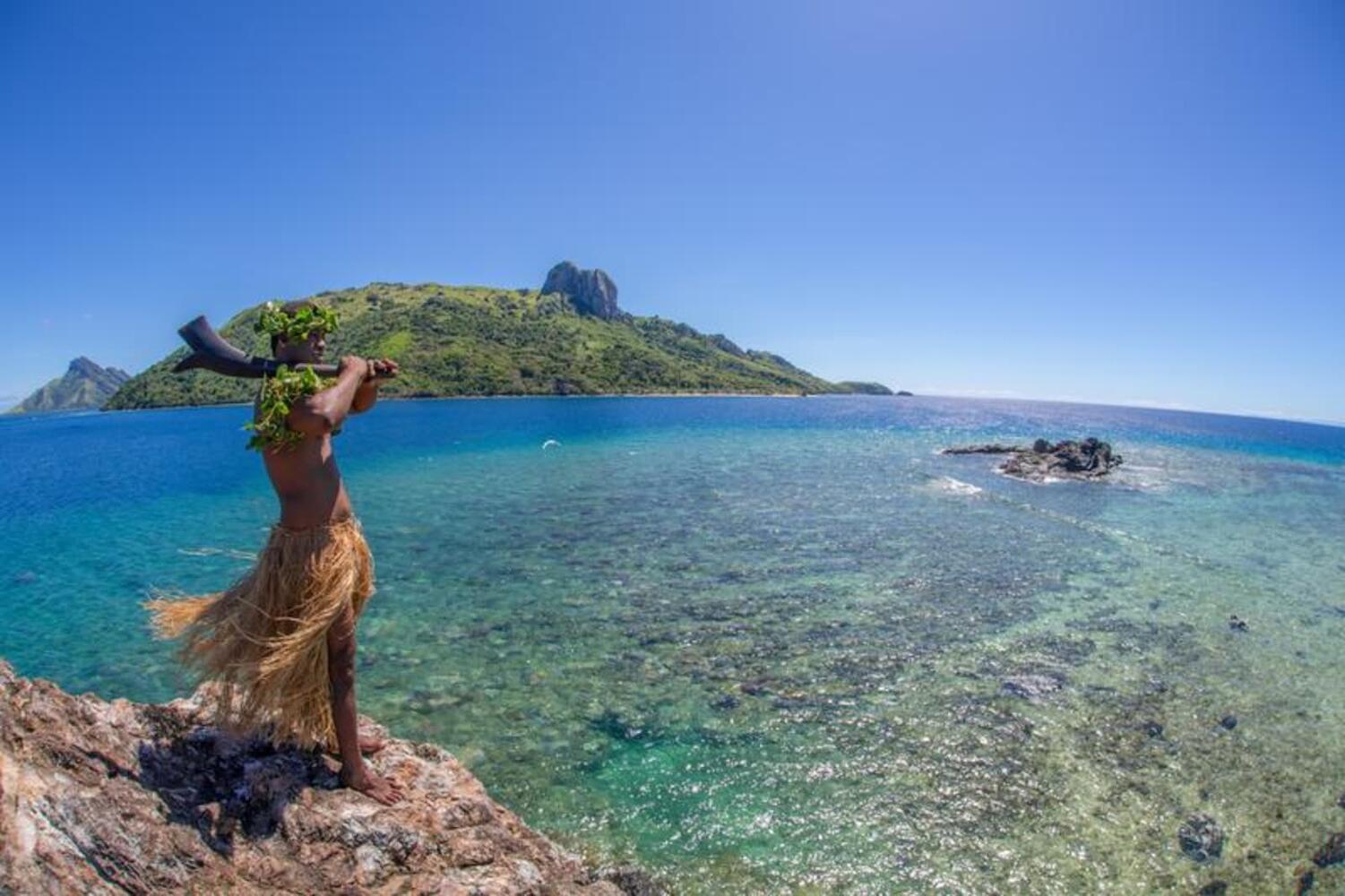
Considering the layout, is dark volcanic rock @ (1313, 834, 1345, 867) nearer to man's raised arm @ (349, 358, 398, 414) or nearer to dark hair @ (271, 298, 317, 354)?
man's raised arm @ (349, 358, 398, 414)

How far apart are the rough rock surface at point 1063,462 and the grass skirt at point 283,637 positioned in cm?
5151

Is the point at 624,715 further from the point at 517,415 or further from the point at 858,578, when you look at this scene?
the point at 517,415

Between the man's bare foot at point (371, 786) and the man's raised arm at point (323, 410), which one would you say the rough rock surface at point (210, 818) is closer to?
the man's bare foot at point (371, 786)

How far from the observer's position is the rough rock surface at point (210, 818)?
12.6ft

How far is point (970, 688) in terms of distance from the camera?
13.5 metres

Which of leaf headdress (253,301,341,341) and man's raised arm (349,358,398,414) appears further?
man's raised arm (349,358,398,414)

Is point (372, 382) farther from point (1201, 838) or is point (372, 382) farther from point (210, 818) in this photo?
point (1201, 838)

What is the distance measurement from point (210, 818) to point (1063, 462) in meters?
59.0

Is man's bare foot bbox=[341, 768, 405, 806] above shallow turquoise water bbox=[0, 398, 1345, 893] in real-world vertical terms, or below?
above

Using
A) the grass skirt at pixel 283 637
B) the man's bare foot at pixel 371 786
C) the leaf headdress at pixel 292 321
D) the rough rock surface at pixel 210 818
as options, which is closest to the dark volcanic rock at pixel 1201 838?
the rough rock surface at pixel 210 818

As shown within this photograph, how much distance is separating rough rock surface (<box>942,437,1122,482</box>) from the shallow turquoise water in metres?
13.5

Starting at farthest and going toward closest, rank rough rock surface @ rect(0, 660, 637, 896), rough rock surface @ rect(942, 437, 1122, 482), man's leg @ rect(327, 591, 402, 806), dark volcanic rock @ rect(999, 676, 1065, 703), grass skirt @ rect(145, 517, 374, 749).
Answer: rough rock surface @ rect(942, 437, 1122, 482) → dark volcanic rock @ rect(999, 676, 1065, 703) → man's leg @ rect(327, 591, 402, 806) → grass skirt @ rect(145, 517, 374, 749) → rough rock surface @ rect(0, 660, 637, 896)

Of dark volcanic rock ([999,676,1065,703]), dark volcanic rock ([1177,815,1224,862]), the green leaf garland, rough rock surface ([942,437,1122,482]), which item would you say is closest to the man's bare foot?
the green leaf garland

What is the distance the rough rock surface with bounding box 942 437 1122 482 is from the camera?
5006 centimetres
